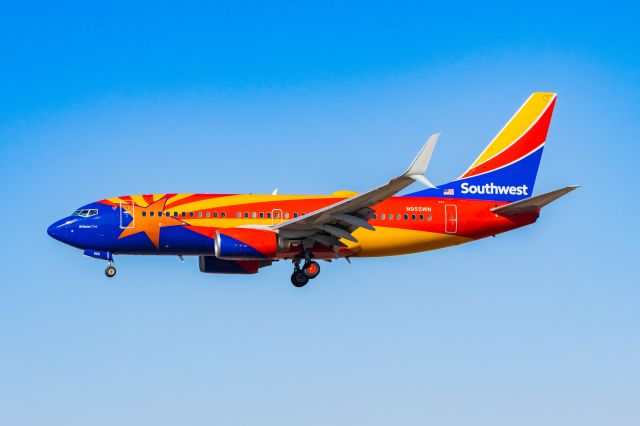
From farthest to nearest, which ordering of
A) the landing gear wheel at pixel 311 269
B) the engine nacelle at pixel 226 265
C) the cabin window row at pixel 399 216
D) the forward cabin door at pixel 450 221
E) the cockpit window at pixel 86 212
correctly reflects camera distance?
the engine nacelle at pixel 226 265, the forward cabin door at pixel 450 221, the cabin window row at pixel 399 216, the landing gear wheel at pixel 311 269, the cockpit window at pixel 86 212

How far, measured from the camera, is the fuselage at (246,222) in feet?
181

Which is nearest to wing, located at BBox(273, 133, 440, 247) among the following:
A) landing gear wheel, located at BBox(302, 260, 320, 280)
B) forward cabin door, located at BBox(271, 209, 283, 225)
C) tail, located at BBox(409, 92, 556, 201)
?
landing gear wheel, located at BBox(302, 260, 320, 280)

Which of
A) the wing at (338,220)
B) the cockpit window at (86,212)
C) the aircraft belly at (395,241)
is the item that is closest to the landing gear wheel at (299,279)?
the wing at (338,220)

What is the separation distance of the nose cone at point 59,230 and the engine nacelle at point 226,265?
735cm

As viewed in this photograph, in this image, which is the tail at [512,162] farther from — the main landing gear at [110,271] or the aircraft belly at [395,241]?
the main landing gear at [110,271]

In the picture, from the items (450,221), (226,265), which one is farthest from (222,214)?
(450,221)

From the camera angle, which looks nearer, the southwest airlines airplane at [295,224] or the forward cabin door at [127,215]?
the southwest airlines airplane at [295,224]

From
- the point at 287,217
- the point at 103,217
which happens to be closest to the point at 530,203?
the point at 287,217

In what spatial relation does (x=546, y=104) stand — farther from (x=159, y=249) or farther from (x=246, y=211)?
(x=159, y=249)

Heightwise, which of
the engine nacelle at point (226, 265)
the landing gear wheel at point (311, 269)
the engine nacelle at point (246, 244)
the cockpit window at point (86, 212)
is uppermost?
the cockpit window at point (86, 212)

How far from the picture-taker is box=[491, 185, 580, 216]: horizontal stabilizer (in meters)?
55.4

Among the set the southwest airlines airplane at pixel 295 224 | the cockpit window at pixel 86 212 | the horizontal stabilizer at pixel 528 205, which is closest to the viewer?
the southwest airlines airplane at pixel 295 224

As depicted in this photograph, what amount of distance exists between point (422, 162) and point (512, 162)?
1585 cm

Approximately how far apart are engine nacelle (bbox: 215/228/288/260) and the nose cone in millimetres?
7663
